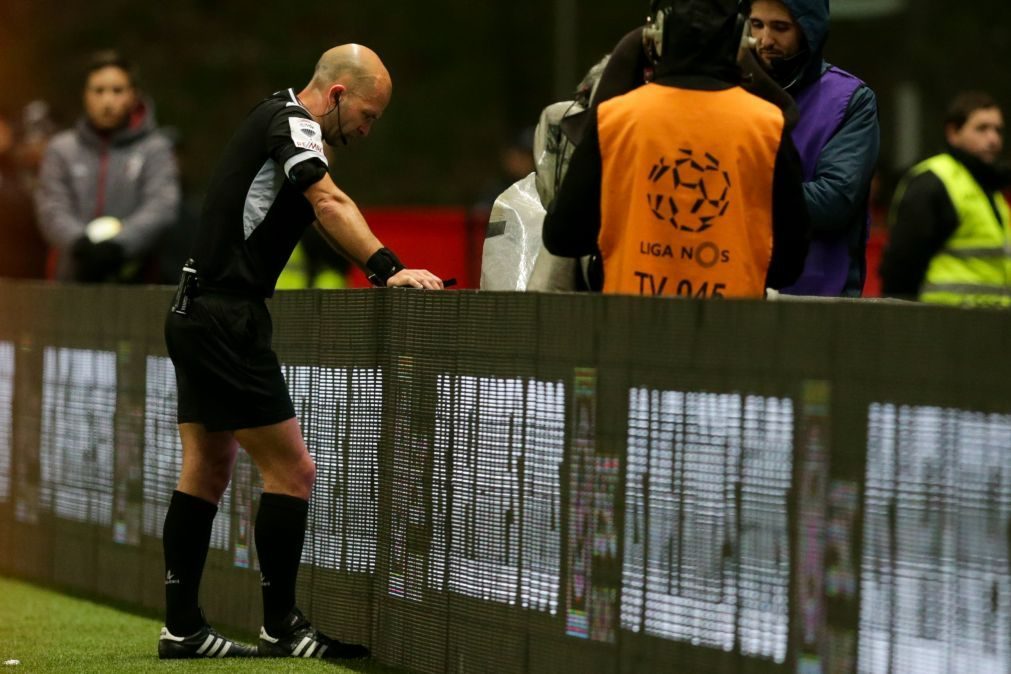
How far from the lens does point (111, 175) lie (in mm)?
9836

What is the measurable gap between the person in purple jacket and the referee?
1.25 m

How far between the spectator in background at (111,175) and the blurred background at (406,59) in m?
18.9

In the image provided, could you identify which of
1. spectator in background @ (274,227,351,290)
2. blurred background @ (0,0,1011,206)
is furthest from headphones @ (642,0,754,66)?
blurred background @ (0,0,1011,206)

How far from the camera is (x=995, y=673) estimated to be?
3918mm

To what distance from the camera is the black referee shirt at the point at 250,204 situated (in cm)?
604

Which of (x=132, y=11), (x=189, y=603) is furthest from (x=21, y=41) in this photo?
(x=189, y=603)

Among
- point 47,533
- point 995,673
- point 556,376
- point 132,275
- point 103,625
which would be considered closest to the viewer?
point 995,673

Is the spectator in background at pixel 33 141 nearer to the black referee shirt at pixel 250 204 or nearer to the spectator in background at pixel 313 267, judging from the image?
the spectator in background at pixel 313 267

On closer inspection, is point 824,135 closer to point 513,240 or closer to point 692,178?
point 513,240

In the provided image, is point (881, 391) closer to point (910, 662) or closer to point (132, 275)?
point (910, 662)

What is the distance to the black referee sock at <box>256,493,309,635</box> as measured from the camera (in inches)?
241

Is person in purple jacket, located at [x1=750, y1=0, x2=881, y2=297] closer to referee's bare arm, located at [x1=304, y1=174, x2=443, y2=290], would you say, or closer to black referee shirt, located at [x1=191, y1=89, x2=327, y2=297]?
referee's bare arm, located at [x1=304, y1=174, x2=443, y2=290]

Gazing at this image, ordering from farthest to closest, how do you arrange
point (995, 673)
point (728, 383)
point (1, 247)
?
point (1, 247) < point (728, 383) < point (995, 673)

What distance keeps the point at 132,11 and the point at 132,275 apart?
24684mm
